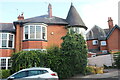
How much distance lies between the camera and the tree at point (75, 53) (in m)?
14.0

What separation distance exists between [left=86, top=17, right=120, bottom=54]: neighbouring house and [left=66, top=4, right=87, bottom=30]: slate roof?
11.7m

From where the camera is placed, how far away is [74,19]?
2117 centimetres

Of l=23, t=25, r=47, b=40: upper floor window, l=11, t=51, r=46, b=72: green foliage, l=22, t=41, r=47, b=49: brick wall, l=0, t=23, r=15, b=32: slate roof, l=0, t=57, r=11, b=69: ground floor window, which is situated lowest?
l=0, t=57, r=11, b=69: ground floor window

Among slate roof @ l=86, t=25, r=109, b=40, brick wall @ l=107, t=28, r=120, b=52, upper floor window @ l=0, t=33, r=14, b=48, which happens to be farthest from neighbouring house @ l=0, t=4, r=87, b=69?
slate roof @ l=86, t=25, r=109, b=40

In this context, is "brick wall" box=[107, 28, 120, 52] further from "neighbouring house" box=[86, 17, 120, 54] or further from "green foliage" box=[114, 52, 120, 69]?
"green foliage" box=[114, 52, 120, 69]

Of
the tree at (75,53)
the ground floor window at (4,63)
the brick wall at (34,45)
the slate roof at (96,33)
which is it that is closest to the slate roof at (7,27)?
the brick wall at (34,45)

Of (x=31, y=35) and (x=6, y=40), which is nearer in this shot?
(x=31, y=35)

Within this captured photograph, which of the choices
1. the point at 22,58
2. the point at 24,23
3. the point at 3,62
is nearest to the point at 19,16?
the point at 24,23

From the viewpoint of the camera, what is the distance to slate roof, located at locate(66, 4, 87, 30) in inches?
806

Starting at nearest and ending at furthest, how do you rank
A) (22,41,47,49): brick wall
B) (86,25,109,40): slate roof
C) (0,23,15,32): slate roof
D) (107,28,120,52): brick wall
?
(22,41,47,49): brick wall, (0,23,15,32): slate roof, (107,28,120,52): brick wall, (86,25,109,40): slate roof

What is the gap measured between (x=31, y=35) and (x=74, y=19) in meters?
7.52

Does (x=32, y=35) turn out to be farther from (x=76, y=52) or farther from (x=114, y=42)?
(x=114, y=42)

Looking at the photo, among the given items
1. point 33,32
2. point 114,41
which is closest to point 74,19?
point 33,32

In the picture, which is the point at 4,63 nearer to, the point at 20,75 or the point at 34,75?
the point at 20,75
